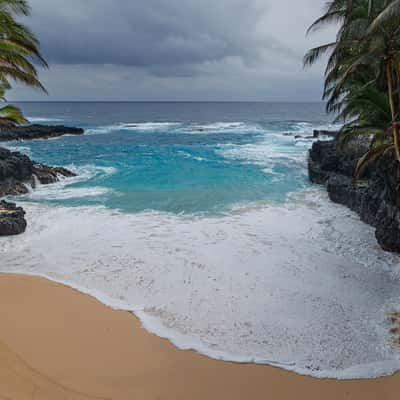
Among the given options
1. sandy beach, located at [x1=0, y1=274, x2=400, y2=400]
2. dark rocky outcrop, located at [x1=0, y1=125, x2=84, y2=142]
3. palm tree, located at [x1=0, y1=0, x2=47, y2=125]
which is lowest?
sandy beach, located at [x1=0, y1=274, x2=400, y2=400]

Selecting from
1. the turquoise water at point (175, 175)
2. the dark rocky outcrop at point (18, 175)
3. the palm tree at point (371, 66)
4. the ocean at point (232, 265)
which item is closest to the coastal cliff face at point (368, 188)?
the ocean at point (232, 265)

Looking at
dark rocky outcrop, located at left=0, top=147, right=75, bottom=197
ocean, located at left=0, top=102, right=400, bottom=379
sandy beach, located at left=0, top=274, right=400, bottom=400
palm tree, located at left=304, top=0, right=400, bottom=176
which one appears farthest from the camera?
dark rocky outcrop, located at left=0, top=147, right=75, bottom=197

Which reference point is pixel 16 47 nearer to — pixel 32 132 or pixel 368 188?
pixel 368 188

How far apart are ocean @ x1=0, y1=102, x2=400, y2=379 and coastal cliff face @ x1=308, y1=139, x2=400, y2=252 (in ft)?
1.58

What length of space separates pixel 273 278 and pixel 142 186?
1141 cm

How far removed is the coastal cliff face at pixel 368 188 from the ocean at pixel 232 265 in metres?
0.48

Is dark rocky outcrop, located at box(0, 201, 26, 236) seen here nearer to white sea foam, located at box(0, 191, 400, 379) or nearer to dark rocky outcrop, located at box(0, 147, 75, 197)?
white sea foam, located at box(0, 191, 400, 379)

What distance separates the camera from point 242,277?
763 centimetres

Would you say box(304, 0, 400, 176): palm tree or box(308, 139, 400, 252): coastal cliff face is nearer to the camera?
box(304, 0, 400, 176): palm tree

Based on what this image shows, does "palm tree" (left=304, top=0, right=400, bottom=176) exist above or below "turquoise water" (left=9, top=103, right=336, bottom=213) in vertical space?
above

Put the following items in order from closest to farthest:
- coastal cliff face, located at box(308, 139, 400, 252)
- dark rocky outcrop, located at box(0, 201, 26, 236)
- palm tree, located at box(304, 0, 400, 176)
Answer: palm tree, located at box(304, 0, 400, 176) < coastal cliff face, located at box(308, 139, 400, 252) < dark rocky outcrop, located at box(0, 201, 26, 236)

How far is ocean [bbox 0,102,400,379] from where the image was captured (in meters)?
5.41

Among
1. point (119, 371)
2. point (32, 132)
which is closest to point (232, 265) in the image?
point (119, 371)

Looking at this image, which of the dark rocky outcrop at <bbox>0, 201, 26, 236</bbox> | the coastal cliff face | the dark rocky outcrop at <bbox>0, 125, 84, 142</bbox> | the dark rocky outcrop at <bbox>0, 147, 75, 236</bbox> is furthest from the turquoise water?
the dark rocky outcrop at <bbox>0, 125, 84, 142</bbox>
